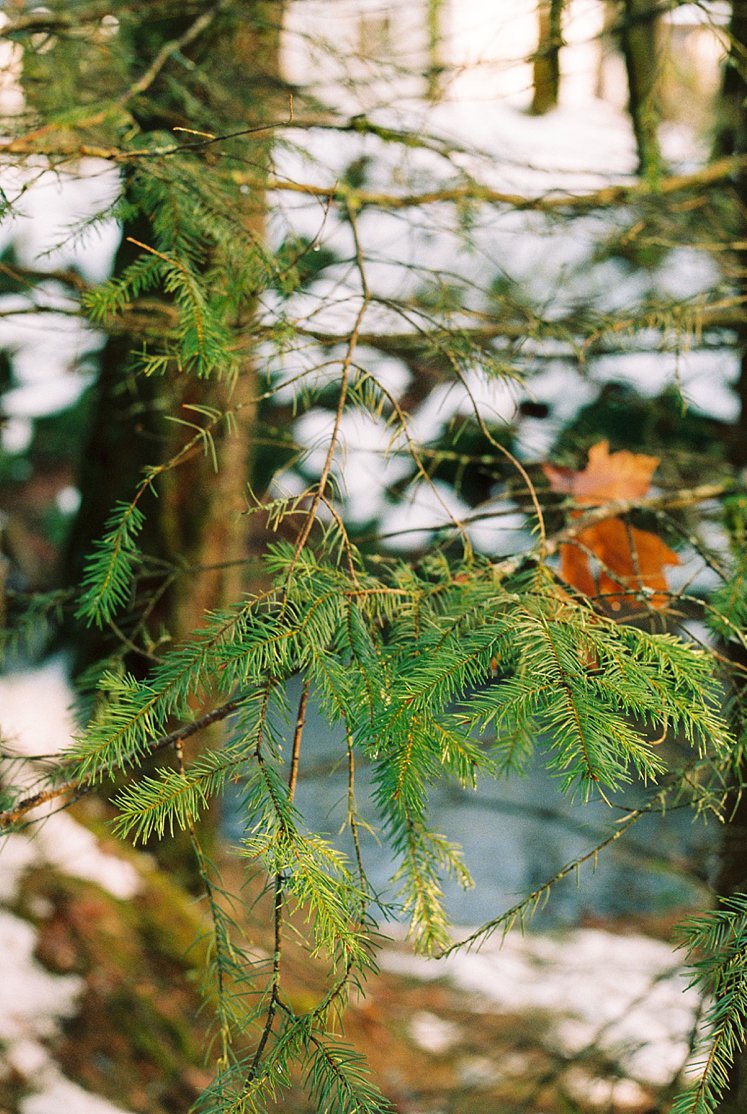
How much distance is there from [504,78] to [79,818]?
242cm

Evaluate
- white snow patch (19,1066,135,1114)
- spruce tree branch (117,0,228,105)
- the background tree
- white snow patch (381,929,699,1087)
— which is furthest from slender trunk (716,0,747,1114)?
→ white snow patch (19,1066,135,1114)

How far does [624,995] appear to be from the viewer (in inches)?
123

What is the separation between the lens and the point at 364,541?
1301 millimetres

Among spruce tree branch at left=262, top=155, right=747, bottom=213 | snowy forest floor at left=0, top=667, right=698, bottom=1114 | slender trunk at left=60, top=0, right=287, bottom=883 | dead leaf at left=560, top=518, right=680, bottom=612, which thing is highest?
spruce tree branch at left=262, top=155, right=747, bottom=213

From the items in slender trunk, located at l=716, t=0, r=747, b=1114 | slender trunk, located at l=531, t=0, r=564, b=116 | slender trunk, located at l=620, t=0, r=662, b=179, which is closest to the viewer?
slender trunk, located at l=716, t=0, r=747, b=1114

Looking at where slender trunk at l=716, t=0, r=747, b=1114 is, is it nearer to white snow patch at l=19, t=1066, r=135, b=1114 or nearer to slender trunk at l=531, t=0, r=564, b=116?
slender trunk at l=531, t=0, r=564, b=116

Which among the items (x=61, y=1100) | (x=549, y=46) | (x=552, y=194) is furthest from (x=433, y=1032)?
(x=549, y=46)

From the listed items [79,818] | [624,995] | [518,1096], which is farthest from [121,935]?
Answer: [624,995]

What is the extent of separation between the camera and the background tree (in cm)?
74

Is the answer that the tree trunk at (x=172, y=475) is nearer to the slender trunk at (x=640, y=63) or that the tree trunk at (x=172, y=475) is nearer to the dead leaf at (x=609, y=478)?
the slender trunk at (x=640, y=63)

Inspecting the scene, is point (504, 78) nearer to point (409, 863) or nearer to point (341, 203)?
point (341, 203)

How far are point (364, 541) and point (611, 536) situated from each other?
0.40 m

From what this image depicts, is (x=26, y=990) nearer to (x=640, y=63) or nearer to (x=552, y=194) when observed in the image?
(x=552, y=194)

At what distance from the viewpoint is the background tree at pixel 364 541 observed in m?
0.74
